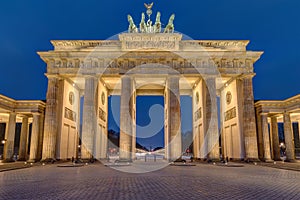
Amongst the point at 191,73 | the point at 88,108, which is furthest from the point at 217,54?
the point at 88,108

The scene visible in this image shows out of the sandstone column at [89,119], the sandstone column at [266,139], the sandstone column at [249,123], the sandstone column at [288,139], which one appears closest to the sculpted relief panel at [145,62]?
the sandstone column at [89,119]

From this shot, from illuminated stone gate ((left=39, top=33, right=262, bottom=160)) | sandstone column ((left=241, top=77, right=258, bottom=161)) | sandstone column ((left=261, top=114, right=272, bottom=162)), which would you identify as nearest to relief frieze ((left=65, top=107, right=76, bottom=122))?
illuminated stone gate ((left=39, top=33, right=262, bottom=160))

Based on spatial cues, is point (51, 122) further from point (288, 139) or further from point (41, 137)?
point (288, 139)

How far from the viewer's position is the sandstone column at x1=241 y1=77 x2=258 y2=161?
27359 mm

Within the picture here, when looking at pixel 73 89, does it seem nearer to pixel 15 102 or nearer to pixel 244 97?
pixel 15 102

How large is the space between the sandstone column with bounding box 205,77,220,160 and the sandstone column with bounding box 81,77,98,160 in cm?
1338

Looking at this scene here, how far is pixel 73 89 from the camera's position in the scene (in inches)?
1342

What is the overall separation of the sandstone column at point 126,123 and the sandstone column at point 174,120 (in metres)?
4.70

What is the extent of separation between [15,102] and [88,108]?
960 centimetres

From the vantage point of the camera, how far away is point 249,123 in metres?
27.9

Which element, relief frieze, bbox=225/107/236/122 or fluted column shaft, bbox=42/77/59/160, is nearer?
fluted column shaft, bbox=42/77/59/160

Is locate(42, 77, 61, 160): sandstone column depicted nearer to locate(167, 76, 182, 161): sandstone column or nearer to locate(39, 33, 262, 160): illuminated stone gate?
locate(39, 33, 262, 160): illuminated stone gate

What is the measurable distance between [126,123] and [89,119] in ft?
14.1

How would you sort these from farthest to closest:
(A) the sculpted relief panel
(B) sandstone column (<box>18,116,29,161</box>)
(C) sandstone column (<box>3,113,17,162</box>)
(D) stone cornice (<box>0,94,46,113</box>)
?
(B) sandstone column (<box>18,116,29,161</box>)
(C) sandstone column (<box>3,113,17,162</box>)
(D) stone cornice (<box>0,94,46,113</box>)
(A) the sculpted relief panel
